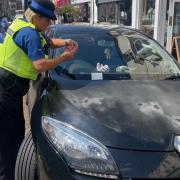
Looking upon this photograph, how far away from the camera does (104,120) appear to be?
252 centimetres

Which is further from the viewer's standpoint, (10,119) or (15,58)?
(10,119)

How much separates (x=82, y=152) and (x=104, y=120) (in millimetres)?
Answer: 282

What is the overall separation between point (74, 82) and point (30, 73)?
0.37 meters

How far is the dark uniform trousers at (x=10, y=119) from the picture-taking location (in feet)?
10.1

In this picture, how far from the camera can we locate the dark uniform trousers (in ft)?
→ 10.1

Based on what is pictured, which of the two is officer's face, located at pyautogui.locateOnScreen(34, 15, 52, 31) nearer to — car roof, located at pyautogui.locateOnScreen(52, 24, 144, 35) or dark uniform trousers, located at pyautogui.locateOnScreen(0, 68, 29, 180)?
dark uniform trousers, located at pyautogui.locateOnScreen(0, 68, 29, 180)

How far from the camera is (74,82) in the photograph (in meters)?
3.22

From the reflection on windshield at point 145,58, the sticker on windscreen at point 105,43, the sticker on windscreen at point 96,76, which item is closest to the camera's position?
the sticker on windscreen at point 96,76

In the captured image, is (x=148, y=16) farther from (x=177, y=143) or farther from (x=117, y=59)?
(x=177, y=143)

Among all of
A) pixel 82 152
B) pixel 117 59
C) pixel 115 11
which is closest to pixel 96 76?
pixel 117 59

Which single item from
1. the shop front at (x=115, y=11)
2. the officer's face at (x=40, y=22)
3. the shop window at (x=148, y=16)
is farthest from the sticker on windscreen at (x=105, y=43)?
the shop front at (x=115, y=11)

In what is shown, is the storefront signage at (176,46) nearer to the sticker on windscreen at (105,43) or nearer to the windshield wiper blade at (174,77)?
the sticker on windscreen at (105,43)

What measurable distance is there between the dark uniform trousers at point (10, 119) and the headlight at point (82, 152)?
75cm

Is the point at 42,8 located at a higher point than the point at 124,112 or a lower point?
higher
